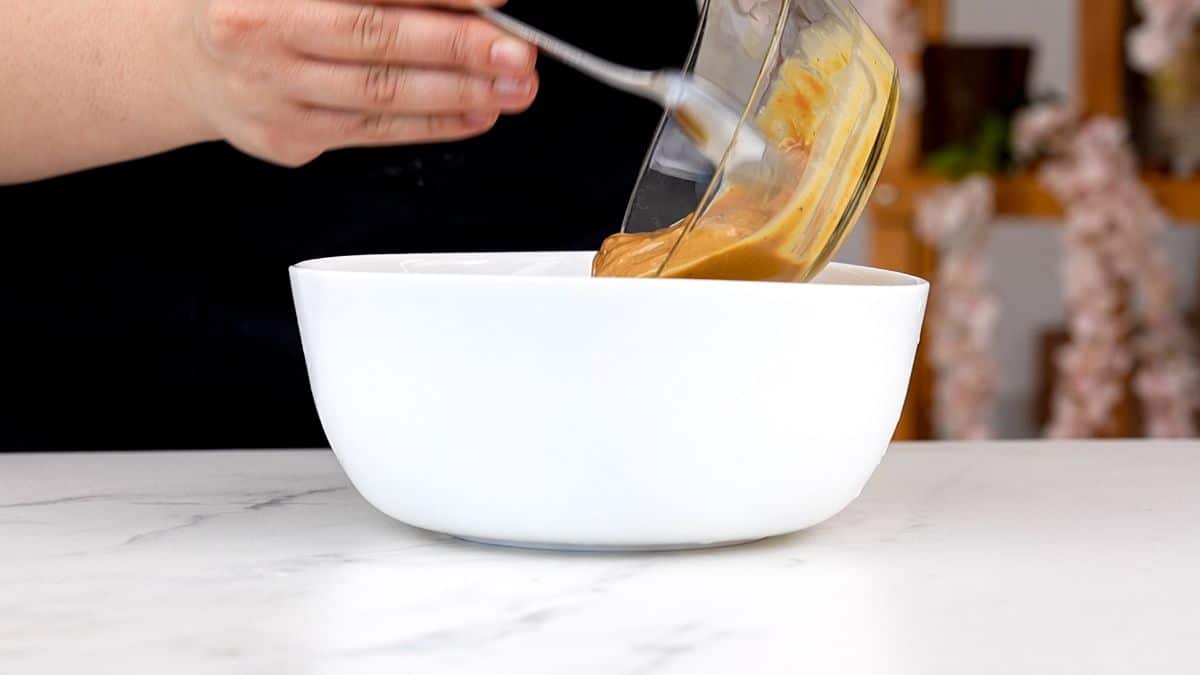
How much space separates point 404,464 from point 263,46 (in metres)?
0.21

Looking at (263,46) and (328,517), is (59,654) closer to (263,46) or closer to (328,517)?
(328,517)

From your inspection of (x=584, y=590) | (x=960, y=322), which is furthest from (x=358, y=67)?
(x=960, y=322)

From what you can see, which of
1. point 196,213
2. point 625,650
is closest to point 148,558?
point 625,650

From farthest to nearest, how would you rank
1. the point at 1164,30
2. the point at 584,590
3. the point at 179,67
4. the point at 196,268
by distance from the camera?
the point at 1164,30 < the point at 196,268 < the point at 179,67 < the point at 584,590

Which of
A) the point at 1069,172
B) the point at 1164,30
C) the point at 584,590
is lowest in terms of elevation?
the point at 584,590

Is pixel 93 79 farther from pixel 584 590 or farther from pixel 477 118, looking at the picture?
pixel 584 590

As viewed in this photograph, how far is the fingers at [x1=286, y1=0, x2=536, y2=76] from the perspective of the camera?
0.64 meters

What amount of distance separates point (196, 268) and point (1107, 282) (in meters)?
1.48

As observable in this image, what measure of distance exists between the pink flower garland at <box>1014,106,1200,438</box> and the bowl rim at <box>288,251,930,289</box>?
139cm

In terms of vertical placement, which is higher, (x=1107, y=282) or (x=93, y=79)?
(x=93, y=79)

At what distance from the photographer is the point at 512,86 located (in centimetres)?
66

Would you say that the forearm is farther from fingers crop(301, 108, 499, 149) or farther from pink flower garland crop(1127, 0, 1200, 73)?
pink flower garland crop(1127, 0, 1200, 73)

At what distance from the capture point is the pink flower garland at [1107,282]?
6.63ft

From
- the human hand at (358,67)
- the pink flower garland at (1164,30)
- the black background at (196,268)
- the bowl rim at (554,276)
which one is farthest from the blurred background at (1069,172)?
the human hand at (358,67)
